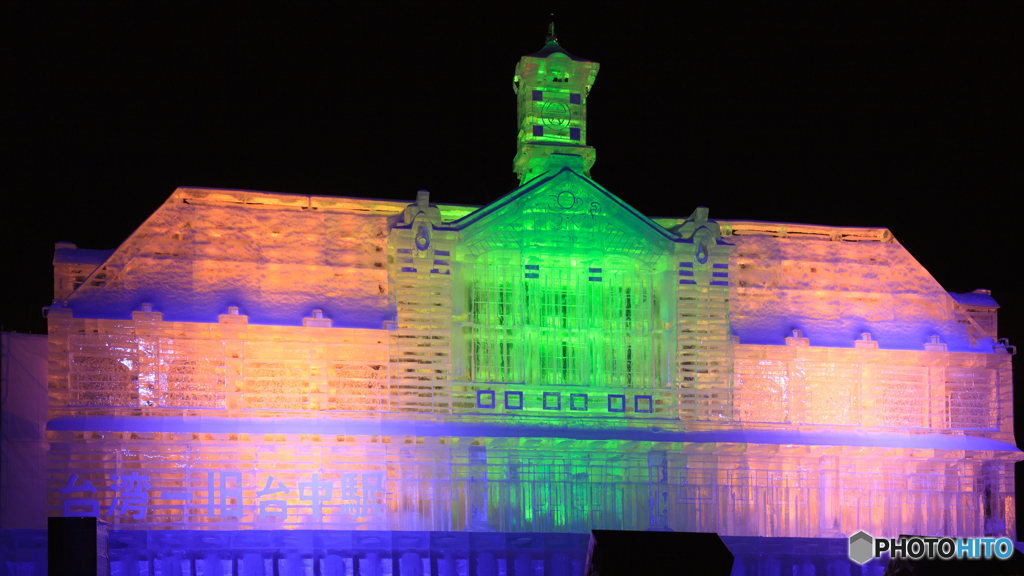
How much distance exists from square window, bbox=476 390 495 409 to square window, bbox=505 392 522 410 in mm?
480

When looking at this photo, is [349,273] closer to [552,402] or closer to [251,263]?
[251,263]

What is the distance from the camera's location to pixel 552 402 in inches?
1581

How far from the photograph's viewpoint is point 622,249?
41.4 m

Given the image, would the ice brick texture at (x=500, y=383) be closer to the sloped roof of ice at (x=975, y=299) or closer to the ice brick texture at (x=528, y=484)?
the ice brick texture at (x=528, y=484)

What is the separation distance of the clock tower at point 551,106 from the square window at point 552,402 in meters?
8.78

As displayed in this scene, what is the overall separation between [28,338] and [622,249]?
78.0 ft

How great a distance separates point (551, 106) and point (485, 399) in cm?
1204

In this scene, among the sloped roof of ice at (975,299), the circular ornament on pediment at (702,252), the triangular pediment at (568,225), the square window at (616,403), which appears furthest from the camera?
the sloped roof of ice at (975,299)

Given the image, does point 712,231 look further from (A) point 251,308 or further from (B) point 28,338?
(B) point 28,338

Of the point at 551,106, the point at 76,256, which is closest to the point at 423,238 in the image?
the point at 551,106

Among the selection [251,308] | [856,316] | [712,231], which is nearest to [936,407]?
[856,316]

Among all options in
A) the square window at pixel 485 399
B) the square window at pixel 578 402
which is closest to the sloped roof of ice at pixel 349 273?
the square window at pixel 485 399

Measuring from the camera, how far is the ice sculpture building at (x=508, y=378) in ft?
126

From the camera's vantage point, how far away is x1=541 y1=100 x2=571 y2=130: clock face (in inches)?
1756
